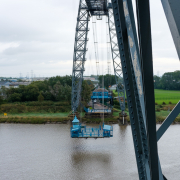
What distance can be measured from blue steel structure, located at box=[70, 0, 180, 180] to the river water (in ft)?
12.5

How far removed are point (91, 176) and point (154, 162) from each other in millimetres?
4455

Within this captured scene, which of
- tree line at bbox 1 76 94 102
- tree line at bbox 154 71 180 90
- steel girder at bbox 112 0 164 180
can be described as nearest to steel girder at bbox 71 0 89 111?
tree line at bbox 1 76 94 102

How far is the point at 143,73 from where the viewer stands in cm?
90

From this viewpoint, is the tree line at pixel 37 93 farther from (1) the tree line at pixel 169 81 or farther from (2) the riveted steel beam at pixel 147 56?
(2) the riveted steel beam at pixel 147 56

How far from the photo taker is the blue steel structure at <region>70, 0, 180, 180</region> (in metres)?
0.83

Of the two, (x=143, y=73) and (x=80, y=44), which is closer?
(x=143, y=73)

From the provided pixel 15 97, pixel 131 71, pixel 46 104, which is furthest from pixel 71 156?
pixel 15 97

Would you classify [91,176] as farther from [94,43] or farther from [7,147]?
[94,43]

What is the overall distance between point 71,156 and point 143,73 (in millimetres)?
6024

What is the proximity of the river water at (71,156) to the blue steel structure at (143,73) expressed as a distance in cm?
381

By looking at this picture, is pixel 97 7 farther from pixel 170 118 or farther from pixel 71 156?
pixel 170 118

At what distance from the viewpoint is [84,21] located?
38.1 ft

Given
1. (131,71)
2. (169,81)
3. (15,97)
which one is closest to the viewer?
(131,71)

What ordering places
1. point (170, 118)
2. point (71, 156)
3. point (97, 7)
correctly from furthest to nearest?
point (97, 7) → point (71, 156) → point (170, 118)
